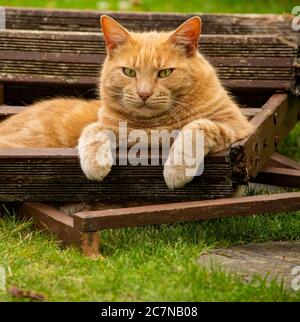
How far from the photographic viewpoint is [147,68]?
4.06m

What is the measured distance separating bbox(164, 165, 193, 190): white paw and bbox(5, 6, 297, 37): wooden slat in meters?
2.25

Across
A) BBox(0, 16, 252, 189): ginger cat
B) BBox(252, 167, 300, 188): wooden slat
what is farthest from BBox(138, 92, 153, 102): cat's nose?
BBox(252, 167, 300, 188): wooden slat

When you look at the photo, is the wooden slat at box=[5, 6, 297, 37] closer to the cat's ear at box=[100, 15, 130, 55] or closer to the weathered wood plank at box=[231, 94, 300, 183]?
the weathered wood plank at box=[231, 94, 300, 183]

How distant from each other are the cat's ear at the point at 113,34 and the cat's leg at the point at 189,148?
571mm

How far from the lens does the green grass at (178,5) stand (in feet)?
29.5

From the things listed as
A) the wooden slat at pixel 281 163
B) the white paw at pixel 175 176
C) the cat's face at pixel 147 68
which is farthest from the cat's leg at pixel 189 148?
the wooden slat at pixel 281 163

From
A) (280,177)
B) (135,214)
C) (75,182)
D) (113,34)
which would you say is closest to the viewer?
(135,214)

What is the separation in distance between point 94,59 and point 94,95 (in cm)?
36

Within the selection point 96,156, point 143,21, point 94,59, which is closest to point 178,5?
point 143,21

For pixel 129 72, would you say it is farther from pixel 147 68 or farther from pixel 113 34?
pixel 113 34

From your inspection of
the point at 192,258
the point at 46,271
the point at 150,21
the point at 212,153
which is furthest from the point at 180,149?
the point at 150,21

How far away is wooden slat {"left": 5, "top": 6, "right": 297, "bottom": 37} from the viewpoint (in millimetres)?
5938

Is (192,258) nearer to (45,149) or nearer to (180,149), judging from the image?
(180,149)

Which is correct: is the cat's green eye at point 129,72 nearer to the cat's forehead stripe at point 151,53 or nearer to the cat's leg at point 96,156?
the cat's forehead stripe at point 151,53
